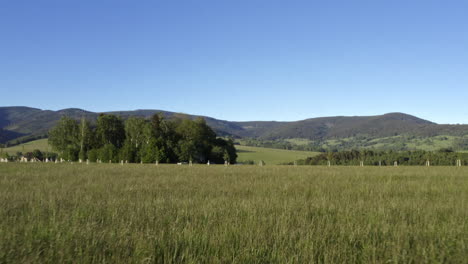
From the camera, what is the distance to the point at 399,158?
8806 cm

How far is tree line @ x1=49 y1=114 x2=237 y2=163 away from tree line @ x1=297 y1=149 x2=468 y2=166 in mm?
34927

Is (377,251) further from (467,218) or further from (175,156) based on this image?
(175,156)

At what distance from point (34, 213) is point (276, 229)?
486 cm

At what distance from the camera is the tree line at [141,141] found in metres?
71.9

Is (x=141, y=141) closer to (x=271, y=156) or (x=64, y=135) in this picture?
(x=64, y=135)

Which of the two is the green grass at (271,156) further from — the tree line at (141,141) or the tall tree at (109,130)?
the tall tree at (109,130)

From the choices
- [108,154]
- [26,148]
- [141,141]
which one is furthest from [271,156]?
[26,148]

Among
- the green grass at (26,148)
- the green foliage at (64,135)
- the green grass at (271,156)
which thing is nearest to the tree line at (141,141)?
the green foliage at (64,135)

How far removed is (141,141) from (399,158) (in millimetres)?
67542

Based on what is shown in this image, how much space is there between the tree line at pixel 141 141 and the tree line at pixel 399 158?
3493 cm

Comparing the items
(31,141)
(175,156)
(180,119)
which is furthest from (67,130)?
(31,141)

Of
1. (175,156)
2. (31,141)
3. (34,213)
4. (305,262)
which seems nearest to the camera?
(305,262)

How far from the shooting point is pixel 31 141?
627ft

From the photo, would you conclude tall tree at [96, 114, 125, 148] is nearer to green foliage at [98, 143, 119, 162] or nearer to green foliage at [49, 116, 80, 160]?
green foliage at [49, 116, 80, 160]
